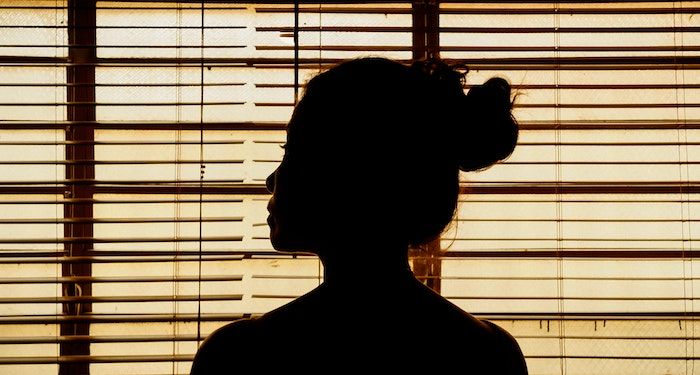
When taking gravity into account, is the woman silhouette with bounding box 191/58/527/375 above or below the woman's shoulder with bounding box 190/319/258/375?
above

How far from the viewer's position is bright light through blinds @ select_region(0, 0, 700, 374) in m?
1.24

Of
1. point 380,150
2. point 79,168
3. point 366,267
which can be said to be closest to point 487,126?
point 380,150

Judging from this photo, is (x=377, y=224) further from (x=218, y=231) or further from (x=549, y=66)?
(x=549, y=66)

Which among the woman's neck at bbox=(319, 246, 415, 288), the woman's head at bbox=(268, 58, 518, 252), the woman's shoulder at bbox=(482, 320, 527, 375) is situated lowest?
the woman's shoulder at bbox=(482, 320, 527, 375)

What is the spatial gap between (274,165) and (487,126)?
649 mm

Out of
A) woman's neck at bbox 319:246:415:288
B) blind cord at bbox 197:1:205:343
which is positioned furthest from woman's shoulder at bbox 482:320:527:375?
blind cord at bbox 197:1:205:343

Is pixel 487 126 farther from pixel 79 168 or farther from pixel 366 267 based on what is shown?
pixel 79 168

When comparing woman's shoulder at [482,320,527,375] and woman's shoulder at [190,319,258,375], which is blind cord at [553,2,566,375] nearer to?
woman's shoulder at [482,320,527,375]

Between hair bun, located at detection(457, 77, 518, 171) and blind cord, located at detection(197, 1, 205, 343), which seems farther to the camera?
blind cord, located at detection(197, 1, 205, 343)

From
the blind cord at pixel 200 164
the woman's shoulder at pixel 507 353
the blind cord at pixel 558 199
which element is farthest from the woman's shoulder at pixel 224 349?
the blind cord at pixel 558 199

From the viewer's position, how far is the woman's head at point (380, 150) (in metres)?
0.69

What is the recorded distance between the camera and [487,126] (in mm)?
734

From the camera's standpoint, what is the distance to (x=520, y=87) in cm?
121

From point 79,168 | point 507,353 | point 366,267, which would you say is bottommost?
point 507,353
